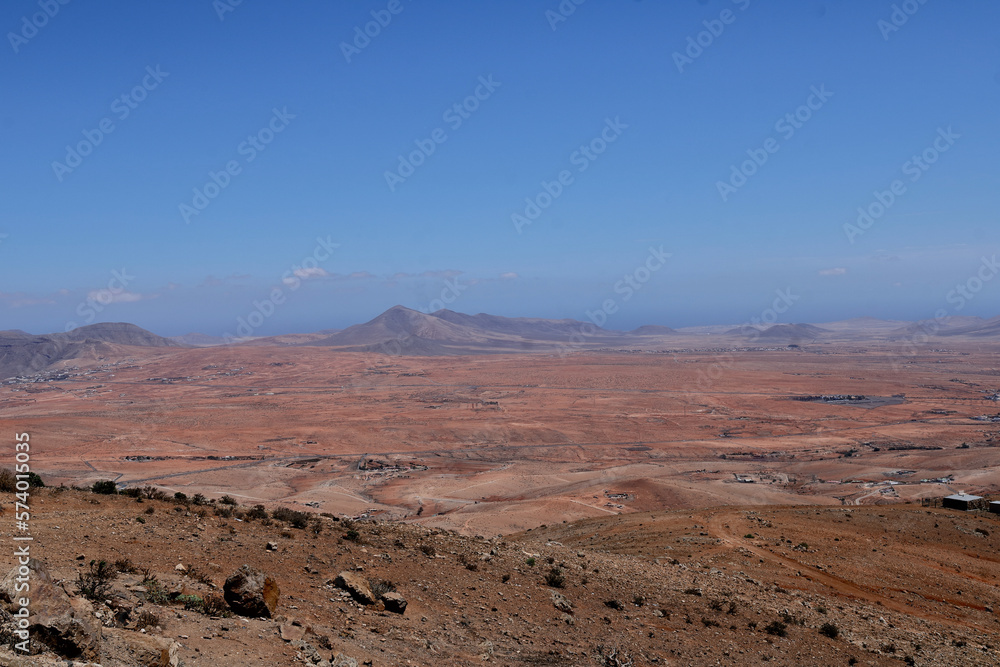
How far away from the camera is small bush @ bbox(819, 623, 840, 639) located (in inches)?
432

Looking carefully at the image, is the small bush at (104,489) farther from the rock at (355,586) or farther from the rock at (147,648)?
the rock at (147,648)

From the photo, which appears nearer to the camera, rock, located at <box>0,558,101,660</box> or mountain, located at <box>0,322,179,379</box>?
rock, located at <box>0,558,101,660</box>

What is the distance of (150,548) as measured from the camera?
9.87 m

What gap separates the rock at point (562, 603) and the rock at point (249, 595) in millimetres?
5080

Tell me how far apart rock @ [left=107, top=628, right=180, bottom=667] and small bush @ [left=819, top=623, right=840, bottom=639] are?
10.8 m

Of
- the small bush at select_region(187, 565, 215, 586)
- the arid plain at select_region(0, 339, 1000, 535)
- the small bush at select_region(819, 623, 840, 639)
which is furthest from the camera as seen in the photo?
the arid plain at select_region(0, 339, 1000, 535)

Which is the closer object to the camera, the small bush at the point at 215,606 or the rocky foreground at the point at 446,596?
the rocky foreground at the point at 446,596

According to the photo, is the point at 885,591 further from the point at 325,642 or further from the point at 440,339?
the point at 440,339

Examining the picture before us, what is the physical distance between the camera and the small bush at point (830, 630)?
1097cm

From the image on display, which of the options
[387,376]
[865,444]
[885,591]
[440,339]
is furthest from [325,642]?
[440,339]

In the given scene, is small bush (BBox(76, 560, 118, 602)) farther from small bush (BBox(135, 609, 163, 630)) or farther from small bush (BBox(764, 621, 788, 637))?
small bush (BBox(764, 621, 788, 637))

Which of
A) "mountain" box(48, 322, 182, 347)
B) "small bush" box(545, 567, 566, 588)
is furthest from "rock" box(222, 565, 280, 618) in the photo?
"mountain" box(48, 322, 182, 347)

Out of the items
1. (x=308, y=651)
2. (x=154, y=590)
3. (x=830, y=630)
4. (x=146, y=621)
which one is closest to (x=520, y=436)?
(x=830, y=630)

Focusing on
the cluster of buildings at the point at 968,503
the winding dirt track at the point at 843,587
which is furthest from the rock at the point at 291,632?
the cluster of buildings at the point at 968,503
